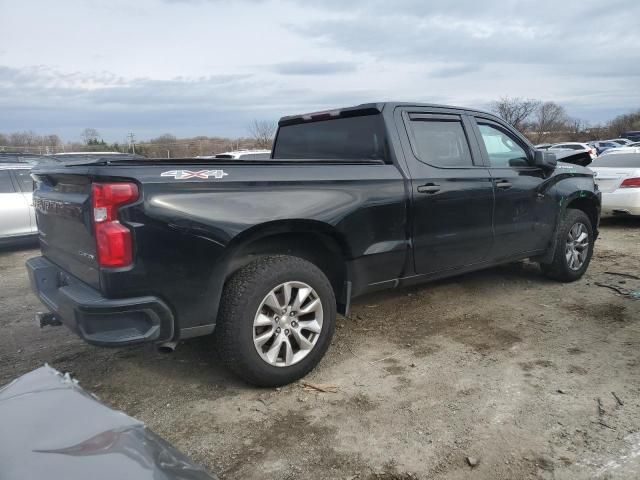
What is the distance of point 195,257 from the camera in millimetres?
2982

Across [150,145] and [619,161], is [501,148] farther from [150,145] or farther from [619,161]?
[150,145]

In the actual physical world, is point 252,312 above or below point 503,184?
below

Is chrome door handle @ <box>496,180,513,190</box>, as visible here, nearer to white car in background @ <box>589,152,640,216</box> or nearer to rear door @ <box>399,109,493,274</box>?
rear door @ <box>399,109,493,274</box>

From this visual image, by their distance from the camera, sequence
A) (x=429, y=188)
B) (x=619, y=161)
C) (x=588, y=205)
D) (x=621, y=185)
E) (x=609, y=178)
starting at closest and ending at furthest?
(x=429, y=188)
(x=588, y=205)
(x=621, y=185)
(x=609, y=178)
(x=619, y=161)

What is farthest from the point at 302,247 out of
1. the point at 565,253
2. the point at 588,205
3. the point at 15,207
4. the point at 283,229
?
the point at 15,207

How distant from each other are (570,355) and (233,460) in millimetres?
2613

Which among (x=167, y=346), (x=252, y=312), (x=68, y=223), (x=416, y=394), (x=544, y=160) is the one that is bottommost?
(x=416, y=394)

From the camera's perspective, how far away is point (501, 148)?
503 cm

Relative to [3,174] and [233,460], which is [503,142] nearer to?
[233,460]

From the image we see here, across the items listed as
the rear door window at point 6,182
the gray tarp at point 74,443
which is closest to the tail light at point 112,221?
the gray tarp at point 74,443

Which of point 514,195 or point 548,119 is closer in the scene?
point 514,195

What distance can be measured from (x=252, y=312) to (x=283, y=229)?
573mm

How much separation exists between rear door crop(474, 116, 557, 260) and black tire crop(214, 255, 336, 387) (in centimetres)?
218

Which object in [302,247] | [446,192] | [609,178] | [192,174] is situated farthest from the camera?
[609,178]
